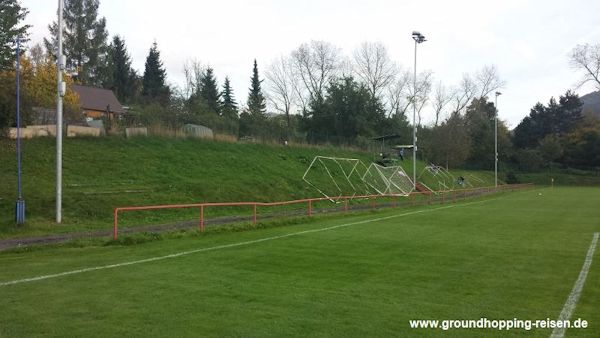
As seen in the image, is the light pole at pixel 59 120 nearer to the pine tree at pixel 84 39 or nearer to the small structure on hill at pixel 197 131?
the small structure on hill at pixel 197 131

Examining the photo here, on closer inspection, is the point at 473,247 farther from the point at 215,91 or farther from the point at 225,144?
the point at 215,91

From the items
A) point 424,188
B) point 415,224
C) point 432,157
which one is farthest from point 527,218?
point 432,157

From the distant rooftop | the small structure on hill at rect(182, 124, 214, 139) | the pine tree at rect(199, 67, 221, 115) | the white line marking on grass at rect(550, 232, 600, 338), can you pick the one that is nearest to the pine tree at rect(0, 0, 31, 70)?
the distant rooftop

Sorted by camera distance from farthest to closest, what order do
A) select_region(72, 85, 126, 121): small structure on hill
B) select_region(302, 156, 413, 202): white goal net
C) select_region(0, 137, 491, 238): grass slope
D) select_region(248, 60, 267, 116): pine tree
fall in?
1. select_region(248, 60, 267, 116): pine tree
2. select_region(72, 85, 126, 121): small structure on hill
3. select_region(302, 156, 413, 202): white goal net
4. select_region(0, 137, 491, 238): grass slope

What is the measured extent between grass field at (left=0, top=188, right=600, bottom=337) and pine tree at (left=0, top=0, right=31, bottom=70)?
135ft

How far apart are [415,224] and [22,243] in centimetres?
1323

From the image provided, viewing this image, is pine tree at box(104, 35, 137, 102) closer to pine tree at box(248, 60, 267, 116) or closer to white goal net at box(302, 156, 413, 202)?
pine tree at box(248, 60, 267, 116)

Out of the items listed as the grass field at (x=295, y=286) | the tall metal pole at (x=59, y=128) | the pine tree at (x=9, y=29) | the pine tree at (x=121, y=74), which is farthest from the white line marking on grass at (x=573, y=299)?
the pine tree at (x=121, y=74)

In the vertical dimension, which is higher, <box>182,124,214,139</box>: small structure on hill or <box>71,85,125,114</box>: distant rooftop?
<box>71,85,125,114</box>: distant rooftop

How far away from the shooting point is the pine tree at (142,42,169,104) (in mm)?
79250

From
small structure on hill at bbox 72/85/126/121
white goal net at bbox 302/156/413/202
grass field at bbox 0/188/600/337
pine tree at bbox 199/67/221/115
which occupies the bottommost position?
grass field at bbox 0/188/600/337

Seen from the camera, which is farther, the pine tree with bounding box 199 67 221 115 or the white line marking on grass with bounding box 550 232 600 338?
the pine tree with bounding box 199 67 221 115

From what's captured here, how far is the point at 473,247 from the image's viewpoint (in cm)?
1286

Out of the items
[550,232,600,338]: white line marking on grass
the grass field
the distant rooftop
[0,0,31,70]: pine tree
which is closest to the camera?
[550,232,600,338]: white line marking on grass
